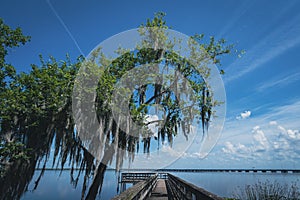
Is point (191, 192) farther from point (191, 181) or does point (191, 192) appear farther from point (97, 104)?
point (191, 181)

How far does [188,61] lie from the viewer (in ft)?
38.2

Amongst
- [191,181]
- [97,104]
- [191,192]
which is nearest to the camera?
[191,192]

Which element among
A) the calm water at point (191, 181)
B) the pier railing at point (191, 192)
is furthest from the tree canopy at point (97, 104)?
the pier railing at point (191, 192)

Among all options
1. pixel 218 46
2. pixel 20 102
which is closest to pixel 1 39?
pixel 20 102

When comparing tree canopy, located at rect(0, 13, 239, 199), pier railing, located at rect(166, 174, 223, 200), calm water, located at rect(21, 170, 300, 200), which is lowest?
calm water, located at rect(21, 170, 300, 200)

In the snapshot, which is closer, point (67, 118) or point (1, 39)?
point (67, 118)

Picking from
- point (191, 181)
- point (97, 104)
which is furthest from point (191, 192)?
point (191, 181)

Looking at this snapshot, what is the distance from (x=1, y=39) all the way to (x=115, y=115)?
7250 millimetres

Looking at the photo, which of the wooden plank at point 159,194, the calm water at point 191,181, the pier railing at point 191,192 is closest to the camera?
the pier railing at point 191,192

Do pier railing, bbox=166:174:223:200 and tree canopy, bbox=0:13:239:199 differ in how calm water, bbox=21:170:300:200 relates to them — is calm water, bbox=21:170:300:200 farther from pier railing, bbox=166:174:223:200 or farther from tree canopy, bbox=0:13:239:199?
pier railing, bbox=166:174:223:200

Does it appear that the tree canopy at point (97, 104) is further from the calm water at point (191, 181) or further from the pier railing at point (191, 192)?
the pier railing at point (191, 192)

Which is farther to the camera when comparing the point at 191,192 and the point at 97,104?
the point at 97,104

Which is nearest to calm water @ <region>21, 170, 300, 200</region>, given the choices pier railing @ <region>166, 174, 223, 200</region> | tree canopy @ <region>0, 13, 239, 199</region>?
tree canopy @ <region>0, 13, 239, 199</region>

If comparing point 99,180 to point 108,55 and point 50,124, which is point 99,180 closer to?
point 50,124
